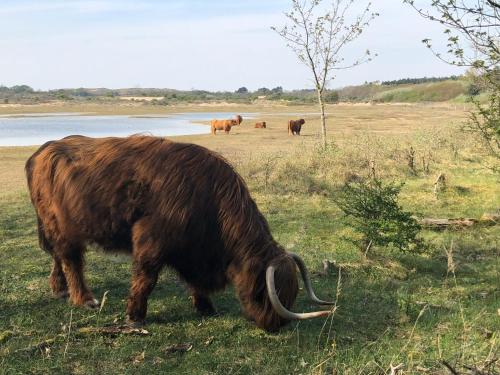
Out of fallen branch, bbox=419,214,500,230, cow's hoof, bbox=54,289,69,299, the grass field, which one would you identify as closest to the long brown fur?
the grass field

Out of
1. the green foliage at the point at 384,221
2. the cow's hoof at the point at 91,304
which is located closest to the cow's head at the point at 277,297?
the cow's hoof at the point at 91,304

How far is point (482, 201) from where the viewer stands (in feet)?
38.4

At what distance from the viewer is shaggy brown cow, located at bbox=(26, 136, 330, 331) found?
16.0 ft

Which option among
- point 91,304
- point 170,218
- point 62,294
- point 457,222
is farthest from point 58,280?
point 457,222

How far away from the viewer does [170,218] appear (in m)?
4.94

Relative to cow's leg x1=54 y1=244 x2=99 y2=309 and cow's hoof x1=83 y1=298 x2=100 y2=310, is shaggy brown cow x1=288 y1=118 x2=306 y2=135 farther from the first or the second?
cow's hoof x1=83 y1=298 x2=100 y2=310

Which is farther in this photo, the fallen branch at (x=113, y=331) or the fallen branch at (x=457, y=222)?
the fallen branch at (x=457, y=222)

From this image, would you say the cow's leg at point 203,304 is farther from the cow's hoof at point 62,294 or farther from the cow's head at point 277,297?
the cow's hoof at point 62,294

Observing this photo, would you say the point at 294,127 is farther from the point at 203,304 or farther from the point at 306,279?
the point at 306,279

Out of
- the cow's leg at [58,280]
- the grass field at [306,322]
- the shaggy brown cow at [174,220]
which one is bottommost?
the grass field at [306,322]

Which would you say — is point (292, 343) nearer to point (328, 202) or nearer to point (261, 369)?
point (261, 369)

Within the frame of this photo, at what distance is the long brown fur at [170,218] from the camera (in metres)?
4.93

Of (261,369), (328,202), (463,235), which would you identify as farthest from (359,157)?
(261,369)

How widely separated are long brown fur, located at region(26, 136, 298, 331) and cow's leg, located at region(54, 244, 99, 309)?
152 mm
